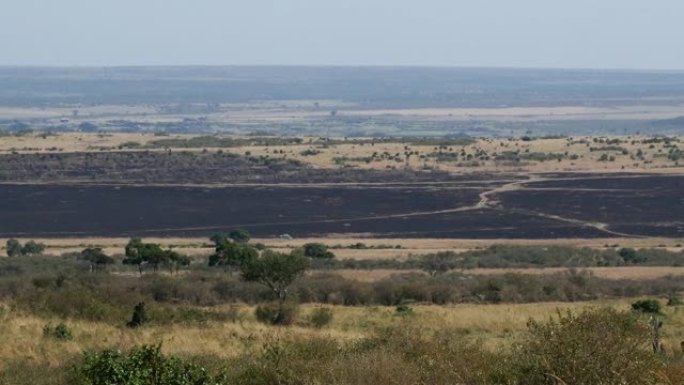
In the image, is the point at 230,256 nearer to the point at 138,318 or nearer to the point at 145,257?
the point at 145,257

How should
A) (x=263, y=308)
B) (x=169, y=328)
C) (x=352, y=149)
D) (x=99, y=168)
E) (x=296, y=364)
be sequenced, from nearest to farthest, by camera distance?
1. (x=296, y=364)
2. (x=169, y=328)
3. (x=263, y=308)
4. (x=99, y=168)
5. (x=352, y=149)

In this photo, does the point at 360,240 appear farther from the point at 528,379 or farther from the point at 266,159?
the point at 528,379

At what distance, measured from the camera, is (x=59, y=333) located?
20609 mm

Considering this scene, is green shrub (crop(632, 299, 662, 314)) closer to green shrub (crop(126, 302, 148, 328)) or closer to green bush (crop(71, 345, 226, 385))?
green shrub (crop(126, 302, 148, 328))

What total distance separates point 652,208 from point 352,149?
37.7 meters

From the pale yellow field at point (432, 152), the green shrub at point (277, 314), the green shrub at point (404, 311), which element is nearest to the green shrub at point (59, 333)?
the green shrub at point (277, 314)

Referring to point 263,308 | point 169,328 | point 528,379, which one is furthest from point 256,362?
point 263,308

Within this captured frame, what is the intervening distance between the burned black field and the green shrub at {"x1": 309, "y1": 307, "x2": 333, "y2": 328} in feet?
112

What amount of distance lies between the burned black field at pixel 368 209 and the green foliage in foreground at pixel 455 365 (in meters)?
45.3

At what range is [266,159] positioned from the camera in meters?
93.9

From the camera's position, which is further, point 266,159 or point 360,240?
point 266,159

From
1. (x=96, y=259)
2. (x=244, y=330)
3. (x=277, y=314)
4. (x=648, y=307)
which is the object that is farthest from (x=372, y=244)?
(x=244, y=330)

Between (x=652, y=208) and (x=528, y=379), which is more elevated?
(x=528, y=379)

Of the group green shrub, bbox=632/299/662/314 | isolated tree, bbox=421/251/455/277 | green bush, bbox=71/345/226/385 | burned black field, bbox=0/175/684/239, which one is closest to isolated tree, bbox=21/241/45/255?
burned black field, bbox=0/175/684/239
